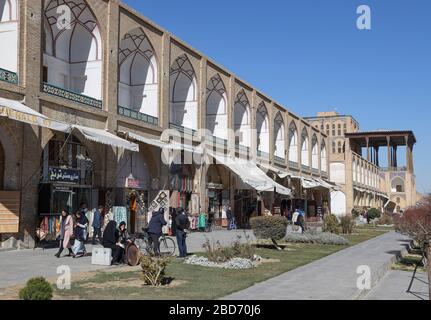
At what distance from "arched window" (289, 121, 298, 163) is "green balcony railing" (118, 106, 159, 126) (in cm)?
2520

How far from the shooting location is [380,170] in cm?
10025

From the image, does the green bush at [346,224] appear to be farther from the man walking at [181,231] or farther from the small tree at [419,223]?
the man walking at [181,231]

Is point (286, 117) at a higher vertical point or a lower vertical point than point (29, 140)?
higher

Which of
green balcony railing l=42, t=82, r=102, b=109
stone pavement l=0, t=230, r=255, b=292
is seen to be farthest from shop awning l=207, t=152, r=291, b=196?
stone pavement l=0, t=230, r=255, b=292

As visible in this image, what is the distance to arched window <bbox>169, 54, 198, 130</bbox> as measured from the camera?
28.7m

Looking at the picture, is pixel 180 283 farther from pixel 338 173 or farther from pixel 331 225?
pixel 338 173

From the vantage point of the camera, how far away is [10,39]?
640 inches

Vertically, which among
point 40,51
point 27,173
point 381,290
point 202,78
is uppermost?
point 202,78

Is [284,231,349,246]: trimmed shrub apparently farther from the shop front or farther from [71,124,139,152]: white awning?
the shop front

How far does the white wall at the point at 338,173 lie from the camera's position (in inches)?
2618

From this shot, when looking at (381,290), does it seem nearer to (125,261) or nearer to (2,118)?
(125,261)
